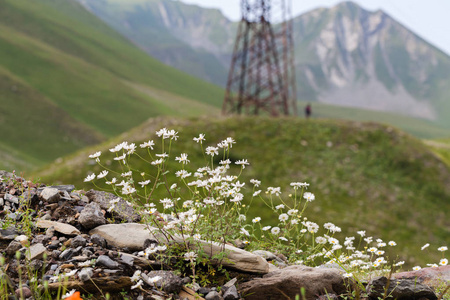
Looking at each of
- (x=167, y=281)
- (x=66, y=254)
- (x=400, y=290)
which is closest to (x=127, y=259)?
(x=167, y=281)

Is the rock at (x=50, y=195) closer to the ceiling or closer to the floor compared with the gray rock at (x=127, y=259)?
closer to the ceiling

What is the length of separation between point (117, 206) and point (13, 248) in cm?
162

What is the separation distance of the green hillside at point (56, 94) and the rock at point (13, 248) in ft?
140

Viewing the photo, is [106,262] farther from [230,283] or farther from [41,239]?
[230,283]

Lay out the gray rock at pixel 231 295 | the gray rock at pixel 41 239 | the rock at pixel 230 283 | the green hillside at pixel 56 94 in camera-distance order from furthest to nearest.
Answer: the green hillside at pixel 56 94, the gray rock at pixel 41 239, the rock at pixel 230 283, the gray rock at pixel 231 295

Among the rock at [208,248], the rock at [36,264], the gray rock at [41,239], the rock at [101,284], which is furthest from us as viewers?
the rock at [208,248]

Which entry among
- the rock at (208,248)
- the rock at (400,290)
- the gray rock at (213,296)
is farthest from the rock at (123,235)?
the rock at (400,290)

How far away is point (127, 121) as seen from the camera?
365 feet

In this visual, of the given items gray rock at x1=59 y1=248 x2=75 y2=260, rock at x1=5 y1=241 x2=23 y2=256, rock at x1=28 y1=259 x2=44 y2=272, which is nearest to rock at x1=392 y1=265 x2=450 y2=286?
gray rock at x1=59 y1=248 x2=75 y2=260

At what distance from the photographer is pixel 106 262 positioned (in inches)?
171

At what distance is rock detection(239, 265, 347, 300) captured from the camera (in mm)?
4613

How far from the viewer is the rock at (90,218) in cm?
518

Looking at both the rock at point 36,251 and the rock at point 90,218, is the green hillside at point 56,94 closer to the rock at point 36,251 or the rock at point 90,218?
the rock at point 90,218

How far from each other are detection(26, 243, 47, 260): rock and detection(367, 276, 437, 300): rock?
3.85 metres
